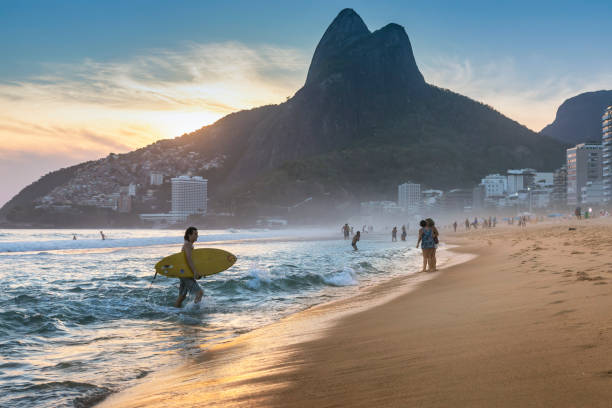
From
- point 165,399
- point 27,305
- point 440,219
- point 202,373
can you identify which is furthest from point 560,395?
point 440,219

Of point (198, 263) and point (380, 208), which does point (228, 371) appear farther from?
point (380, 208)

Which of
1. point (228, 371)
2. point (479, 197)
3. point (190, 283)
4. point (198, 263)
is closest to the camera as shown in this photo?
point (228, 371)

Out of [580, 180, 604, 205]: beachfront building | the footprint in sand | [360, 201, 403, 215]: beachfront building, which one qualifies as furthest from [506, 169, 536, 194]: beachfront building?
the footprint in sand

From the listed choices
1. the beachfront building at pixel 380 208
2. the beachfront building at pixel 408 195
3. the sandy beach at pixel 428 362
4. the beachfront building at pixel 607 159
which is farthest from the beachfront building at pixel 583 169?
the sandy beach at pixel 428 362

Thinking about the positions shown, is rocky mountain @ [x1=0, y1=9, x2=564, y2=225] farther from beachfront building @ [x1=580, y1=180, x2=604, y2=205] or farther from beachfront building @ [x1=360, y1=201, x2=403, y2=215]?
beachfront building @ [x1=580, y1=180, x2=604, y2=205]

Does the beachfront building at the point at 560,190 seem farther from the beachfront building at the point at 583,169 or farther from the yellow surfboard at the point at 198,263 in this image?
the yellow surfboard at the point at 198,263

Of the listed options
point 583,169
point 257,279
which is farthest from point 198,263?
point 583,169
